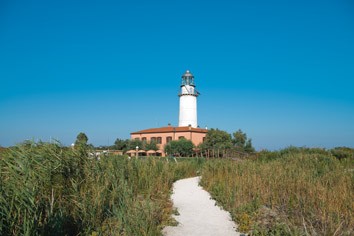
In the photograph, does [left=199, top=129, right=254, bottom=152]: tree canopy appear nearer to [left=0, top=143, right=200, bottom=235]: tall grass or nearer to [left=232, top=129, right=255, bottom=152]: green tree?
[left=232, top=129, right=255, bottom=152]: green tree

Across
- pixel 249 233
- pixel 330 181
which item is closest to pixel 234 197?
pixel 249 233

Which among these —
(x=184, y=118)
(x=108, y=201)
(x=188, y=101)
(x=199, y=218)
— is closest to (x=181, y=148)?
(x=184, y=118)

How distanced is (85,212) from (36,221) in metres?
1.24

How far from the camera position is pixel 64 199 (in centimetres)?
497

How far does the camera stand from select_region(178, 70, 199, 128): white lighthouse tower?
48.1 metres

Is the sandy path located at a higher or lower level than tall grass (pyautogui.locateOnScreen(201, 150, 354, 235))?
lower

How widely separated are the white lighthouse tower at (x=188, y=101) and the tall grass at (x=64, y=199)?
41735mm

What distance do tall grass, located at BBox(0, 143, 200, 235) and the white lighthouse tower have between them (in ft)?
137

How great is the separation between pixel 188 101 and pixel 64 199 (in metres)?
43.4

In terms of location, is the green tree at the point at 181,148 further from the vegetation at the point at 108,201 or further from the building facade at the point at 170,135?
the vegetation at the point at 108,201

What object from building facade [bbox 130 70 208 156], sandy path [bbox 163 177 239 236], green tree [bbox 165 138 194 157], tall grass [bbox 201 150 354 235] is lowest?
sandy path [bbox 163 177 239 236]

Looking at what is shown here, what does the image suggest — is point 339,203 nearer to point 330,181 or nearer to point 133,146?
point 330,181

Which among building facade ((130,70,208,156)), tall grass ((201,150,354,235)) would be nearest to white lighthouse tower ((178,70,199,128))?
building facade ((130,70,208,156))

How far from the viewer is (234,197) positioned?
6.91m
